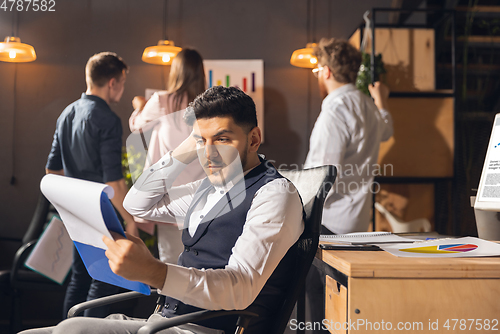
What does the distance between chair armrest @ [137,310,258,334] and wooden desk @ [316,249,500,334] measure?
25 cm

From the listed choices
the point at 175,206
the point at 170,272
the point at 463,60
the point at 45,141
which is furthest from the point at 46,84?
the point at 463,60

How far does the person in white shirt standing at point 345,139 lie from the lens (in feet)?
6.30

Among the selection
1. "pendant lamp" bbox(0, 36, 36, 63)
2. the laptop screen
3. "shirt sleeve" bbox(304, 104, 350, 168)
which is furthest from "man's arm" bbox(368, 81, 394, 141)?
"pendant lamp" bbox(0, 36, 36, 63)

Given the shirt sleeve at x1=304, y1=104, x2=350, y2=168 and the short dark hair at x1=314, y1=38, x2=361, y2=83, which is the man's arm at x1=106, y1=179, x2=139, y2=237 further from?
the short dark hair at x1=314, y1=38, x2=361, y2=83

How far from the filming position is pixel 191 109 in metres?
1.20

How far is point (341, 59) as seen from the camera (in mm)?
2062

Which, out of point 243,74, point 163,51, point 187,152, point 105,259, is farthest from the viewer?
point 243,74

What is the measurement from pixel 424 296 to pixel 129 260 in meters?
0.63

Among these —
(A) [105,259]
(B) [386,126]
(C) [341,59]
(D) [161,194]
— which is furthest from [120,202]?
(B) [386,126]

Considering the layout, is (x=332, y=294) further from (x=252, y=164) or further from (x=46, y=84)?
(x=46, y=84)

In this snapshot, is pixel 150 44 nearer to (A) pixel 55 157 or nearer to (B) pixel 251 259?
(A) pixel 55 157

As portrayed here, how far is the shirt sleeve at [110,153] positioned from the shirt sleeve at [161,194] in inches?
28.3

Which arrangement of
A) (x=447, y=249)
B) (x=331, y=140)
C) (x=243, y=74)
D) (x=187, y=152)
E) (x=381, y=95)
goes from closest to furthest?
(x=447, y=249), (x=187, y=152), (x=331, y=140), (x=381, y=95), (x=243, y=74)

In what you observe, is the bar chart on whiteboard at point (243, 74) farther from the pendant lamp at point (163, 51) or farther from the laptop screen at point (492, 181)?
the laptop screen at point (492, 181)
